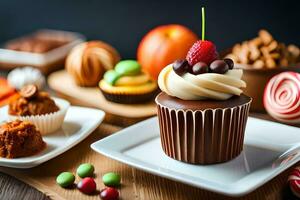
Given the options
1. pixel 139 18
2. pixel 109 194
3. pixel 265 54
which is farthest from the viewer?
pixel 139 18

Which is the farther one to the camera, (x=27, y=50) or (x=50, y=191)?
(x=27, y=50)

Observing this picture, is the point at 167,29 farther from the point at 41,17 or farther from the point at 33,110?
the point at 41,17

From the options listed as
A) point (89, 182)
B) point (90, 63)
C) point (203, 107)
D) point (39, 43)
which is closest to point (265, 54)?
point (203, 107)

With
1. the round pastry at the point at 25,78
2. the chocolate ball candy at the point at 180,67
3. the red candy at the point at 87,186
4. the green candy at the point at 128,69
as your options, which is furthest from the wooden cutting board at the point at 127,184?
the round pastry at the point at 25,78

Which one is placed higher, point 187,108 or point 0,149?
point 187,108

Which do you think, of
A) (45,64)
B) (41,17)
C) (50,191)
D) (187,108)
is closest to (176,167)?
(187,108)

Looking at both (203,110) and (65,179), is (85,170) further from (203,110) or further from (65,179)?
(203,110)
